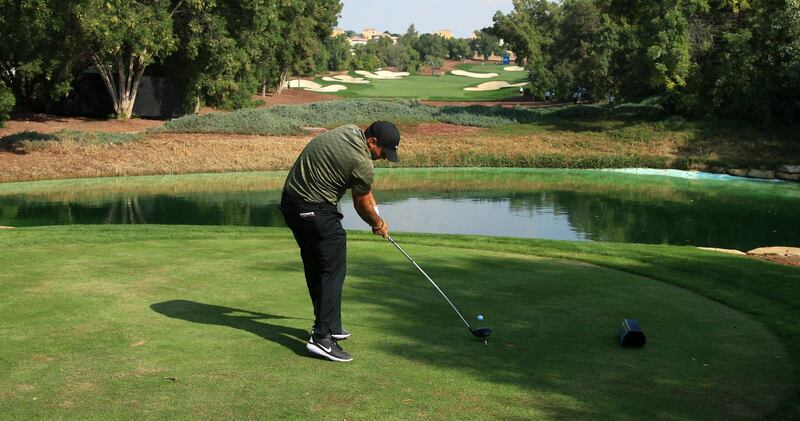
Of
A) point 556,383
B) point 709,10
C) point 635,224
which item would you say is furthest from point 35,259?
point 709,10

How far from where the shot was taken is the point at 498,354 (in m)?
6.30

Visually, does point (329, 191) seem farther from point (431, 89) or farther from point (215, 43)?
point (431, 89)

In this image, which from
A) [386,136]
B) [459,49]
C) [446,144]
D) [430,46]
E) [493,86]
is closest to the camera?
[386,136]

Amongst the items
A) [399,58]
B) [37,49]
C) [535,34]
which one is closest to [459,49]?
[399,58]

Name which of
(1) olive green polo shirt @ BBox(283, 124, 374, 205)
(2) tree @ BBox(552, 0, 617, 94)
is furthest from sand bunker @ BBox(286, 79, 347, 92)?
(1) olive green polo shirt @ BBox(283, 124, 374, 205)

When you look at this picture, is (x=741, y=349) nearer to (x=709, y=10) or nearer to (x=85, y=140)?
(x=85, y=140)

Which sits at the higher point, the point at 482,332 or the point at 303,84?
the point at 303,84

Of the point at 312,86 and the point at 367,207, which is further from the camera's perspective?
the point at 312,86

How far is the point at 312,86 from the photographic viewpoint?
3337 inches

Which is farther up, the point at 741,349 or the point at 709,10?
the point at 709,10

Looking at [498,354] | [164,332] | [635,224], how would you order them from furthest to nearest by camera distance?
1. [635,224]
2. [164,332]
3. [498,354]

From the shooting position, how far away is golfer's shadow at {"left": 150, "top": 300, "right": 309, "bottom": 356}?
6695 millimetres

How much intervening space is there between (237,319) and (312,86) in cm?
7902

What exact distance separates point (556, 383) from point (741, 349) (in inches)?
77.1
